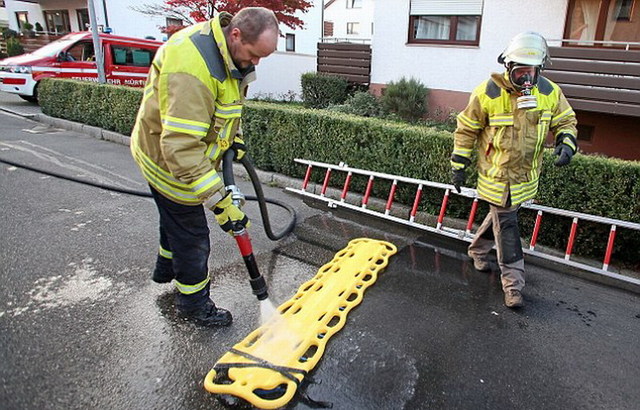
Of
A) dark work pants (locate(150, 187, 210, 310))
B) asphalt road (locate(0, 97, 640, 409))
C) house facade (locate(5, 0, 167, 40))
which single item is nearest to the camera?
asphalt road (locate(0, 97, 640, 409))

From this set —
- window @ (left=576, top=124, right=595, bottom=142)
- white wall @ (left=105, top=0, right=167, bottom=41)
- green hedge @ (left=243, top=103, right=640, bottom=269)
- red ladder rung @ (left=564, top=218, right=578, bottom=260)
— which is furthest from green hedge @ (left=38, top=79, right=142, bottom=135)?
white wall @ (left=105, top=0, right=167, bottom=41)

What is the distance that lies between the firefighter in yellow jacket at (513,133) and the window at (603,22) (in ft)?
15.9

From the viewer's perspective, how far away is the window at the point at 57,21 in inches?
862

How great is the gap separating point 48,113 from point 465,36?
31.8 feet

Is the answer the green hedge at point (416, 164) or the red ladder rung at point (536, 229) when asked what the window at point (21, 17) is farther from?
the red ladder rung at point (536, 229)

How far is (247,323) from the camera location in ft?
10.0

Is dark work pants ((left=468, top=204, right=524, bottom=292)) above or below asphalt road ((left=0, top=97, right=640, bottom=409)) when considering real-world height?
above

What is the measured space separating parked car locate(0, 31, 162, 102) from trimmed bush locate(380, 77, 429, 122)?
27.2 feet

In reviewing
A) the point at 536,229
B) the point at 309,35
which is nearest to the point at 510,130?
the point at 536,229

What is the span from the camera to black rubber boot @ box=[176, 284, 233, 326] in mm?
2963

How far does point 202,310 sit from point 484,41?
25.5 feet

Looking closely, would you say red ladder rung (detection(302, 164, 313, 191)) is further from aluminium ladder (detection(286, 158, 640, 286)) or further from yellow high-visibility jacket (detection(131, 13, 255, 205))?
yellow high-visibility jacket (detection(131, 13, 255, 205))

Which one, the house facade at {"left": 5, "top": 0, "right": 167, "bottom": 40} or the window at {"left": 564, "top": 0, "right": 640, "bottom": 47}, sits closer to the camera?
the window at {"left": 564, "top": 0, "right": 640, "bottom": 47}

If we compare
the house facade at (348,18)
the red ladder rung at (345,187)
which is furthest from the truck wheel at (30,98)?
the house facade at (348,18)
